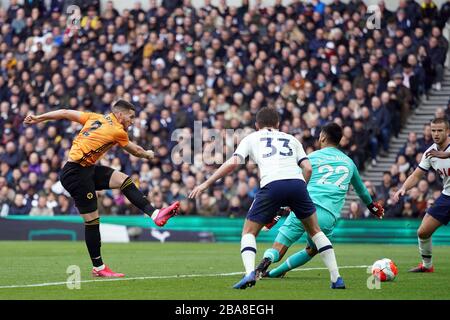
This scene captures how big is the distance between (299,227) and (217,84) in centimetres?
1570

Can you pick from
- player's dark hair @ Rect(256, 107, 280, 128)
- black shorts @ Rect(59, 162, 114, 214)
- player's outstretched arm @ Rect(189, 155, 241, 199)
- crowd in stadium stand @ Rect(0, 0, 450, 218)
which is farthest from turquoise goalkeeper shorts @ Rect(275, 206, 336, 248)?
crowd in stadium stand @ Rect(0, 0, 450, 218)

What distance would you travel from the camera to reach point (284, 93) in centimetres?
2762

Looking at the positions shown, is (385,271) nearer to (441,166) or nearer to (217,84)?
(441,166)

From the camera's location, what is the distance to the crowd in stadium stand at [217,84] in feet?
87.6

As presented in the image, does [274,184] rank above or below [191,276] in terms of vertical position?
above

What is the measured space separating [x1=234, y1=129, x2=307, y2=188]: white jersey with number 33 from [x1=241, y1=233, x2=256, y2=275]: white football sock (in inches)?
24.9

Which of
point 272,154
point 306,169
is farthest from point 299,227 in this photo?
point 272,154

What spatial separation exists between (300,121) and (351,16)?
409 centimetres

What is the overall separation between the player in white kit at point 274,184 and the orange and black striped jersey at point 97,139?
2833 mm

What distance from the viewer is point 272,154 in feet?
38.0

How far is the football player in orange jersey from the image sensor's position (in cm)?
1398

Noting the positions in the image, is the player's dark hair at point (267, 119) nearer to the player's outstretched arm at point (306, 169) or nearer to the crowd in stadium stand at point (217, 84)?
the player's outstretched arm at point (306, 169)
